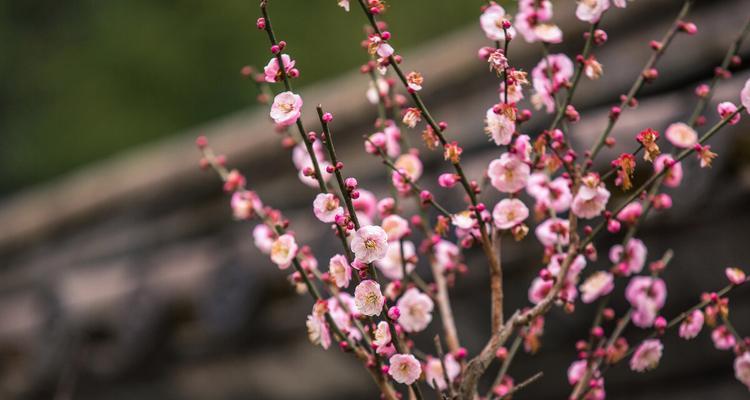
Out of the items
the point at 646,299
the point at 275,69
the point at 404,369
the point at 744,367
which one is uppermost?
the point at 275,69

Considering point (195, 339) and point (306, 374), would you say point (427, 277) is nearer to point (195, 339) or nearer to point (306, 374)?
point (306, 374)

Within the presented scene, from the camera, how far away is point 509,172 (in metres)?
1.01

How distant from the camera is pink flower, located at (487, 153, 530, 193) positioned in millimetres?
998

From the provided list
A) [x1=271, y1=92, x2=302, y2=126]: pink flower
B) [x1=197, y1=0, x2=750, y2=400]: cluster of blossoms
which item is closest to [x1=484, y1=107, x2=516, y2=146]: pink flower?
[x1=197, y1=0, x2=750, y2=400]: cluster of blossoms

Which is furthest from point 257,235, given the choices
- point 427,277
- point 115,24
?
point 115,24

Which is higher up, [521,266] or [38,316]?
[38,316]

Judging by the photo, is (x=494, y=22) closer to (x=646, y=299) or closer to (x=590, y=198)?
(x=590, y=198)

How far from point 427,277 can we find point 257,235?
3.17ft

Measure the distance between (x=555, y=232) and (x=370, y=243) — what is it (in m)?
0.33

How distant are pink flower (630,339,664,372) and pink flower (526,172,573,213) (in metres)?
0.21

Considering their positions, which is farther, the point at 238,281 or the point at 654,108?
the point at 238,281

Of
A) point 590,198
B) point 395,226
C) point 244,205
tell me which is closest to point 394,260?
point 395,226

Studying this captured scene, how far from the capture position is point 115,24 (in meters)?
6.51

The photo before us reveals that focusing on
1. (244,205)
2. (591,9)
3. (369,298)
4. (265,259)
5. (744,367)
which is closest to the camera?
(369,298)
